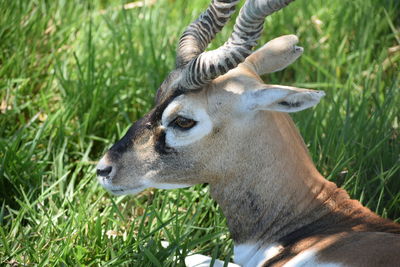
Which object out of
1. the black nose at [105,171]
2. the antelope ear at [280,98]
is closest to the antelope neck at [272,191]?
the antelope ear at [280,98]

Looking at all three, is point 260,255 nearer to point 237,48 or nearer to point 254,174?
point 254,174

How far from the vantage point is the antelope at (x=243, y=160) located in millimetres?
3996

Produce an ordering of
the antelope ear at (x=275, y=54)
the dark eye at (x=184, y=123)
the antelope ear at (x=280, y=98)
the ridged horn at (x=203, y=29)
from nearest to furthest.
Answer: the antelope ear at (x=280, y=98) → the dark eye at (x=184, y=123) → the ridged horn at (x=203, y=29) → the antelope ear at (x=275, y=54)

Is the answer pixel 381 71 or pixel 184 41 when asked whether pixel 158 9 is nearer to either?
pixel 381 71

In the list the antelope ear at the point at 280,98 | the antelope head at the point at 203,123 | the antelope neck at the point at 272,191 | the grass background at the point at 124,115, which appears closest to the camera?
the antelope ear at the point at 280,98

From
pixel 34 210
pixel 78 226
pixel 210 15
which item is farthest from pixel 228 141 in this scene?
pixel 34 210

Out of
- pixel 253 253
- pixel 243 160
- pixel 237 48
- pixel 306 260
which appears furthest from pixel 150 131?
pixel 306 260

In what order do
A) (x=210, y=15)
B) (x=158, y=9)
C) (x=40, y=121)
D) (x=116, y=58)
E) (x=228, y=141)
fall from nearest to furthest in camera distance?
(x=228, y=141), (x=210, y=15), (x=40, y=121), (x=116, y=58), (x=158, y=9)

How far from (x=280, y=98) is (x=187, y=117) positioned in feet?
1.65

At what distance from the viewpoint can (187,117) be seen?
409cm

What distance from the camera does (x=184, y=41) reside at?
449 cm

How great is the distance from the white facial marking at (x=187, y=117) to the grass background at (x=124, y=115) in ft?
2.29

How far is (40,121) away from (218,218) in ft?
5.86

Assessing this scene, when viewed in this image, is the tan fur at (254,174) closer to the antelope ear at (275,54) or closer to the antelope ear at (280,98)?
the antelope ear at (280,98)
